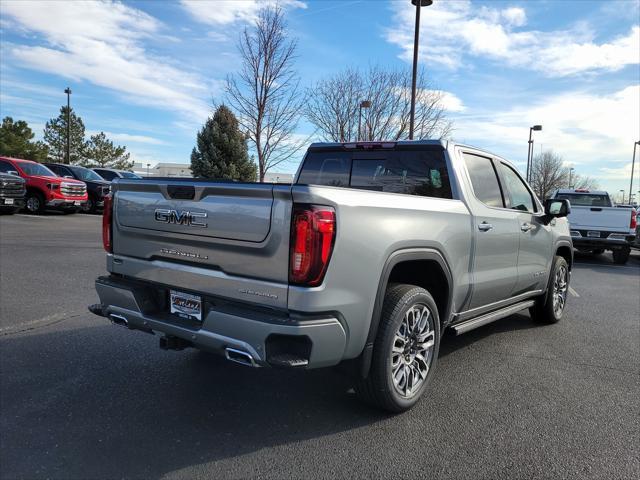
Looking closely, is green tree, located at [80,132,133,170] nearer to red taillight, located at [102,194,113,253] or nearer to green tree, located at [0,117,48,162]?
green tree, located at [0,117,48,162]

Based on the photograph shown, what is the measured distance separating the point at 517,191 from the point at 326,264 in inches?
128

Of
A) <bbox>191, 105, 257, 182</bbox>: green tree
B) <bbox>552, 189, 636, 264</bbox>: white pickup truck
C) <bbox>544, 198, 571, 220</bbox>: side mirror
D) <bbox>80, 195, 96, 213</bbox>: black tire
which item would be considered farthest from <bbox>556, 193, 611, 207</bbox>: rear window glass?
<bbox>80, 195, 96, 213</bbox>: black tire

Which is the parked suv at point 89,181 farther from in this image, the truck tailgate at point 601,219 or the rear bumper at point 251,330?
the rear bumper at point 251,330

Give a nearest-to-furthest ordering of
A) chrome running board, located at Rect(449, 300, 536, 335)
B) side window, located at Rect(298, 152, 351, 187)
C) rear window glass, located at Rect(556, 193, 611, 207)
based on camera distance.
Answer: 1. chrome running board, located at Rect(449, 300, 536, 335)
2. side window, located at Rect(298, 152, 351, 187)
3. rear window glass, located at Rect(556, 193, 611, 207)

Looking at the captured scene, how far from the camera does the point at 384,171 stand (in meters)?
4.54

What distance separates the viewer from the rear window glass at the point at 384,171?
4.27 m

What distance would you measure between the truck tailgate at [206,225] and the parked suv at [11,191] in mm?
14595

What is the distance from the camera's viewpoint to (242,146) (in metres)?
23.5

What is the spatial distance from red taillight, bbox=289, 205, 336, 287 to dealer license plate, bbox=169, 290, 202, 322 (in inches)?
30.6

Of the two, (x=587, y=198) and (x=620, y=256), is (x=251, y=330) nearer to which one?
(x=620, y=256)

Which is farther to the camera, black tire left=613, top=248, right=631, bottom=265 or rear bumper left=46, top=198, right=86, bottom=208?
rear bumper left=46, top=198, right=86, bottom=208

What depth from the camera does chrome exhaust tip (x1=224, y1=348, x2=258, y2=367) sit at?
2.79 metres

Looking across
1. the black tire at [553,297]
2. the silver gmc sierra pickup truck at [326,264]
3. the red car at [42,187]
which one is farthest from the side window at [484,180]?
the red car at [42,187]

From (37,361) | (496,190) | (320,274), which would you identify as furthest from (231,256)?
(496,190)
